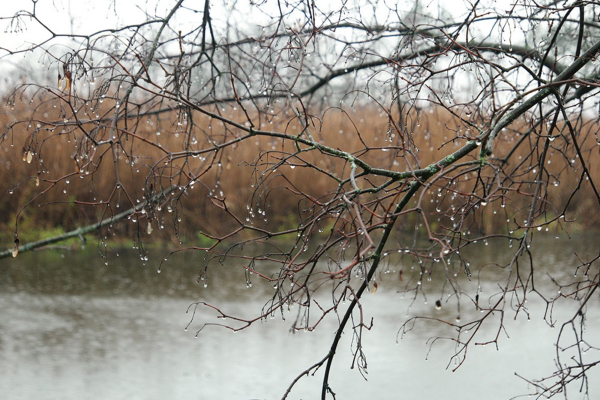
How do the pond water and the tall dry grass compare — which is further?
the tall dry grass

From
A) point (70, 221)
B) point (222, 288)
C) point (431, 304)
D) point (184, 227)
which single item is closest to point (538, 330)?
point (431, 304)

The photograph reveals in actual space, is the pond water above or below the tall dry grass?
below

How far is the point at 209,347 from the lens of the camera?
204 inches

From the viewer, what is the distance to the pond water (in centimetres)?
439

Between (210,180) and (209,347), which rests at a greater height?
(210,180)

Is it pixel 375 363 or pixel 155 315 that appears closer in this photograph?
pixel 375 363

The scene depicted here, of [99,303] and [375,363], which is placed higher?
[99,303]

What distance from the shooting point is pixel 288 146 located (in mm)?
8492

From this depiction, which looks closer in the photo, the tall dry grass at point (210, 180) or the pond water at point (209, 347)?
the pond water at point (209, 347)

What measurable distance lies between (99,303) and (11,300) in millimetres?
920

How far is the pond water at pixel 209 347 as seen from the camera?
439 centimetres

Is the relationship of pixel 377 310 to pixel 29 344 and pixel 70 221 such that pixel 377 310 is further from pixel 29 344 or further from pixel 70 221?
pixel 70 221

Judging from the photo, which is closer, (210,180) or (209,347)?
(209,347)

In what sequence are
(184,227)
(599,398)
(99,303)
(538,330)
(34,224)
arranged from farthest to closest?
1. (184,227)
2. (34,224)
3. (99,303)
4. (538,330)
5. (599,398)
